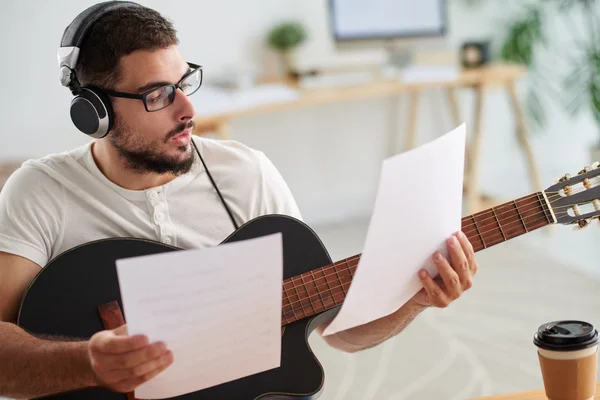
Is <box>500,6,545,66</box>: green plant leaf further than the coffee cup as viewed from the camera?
Yes

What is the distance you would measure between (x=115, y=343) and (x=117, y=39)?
61 cm

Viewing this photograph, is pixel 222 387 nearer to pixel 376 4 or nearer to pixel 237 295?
pixel 237 295

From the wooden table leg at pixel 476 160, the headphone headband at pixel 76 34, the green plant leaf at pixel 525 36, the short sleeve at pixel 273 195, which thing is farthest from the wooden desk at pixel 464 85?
the headphone headband at pixel 76 34

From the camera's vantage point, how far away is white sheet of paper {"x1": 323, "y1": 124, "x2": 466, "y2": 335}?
95cm

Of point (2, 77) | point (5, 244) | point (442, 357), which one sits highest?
point (2, 77)

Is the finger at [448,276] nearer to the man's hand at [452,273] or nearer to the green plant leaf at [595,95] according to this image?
the man's hand at [452,273]

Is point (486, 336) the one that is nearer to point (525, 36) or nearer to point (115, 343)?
point (525, 36)

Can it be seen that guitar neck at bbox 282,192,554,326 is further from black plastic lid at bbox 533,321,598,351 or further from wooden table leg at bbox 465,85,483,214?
wooden table leg at bbox 465,85,483,214

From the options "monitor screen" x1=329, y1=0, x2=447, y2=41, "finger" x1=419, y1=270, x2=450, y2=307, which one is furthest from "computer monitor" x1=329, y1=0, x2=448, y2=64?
"finger" x1=419, y1=270, x2=450, y2=307

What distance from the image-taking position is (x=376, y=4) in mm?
3658

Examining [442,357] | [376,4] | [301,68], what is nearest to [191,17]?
[301,68]

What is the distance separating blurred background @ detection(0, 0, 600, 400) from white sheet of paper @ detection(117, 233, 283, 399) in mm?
1443

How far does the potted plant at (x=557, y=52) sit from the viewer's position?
361cm

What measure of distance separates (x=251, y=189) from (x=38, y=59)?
2395 millimetres
